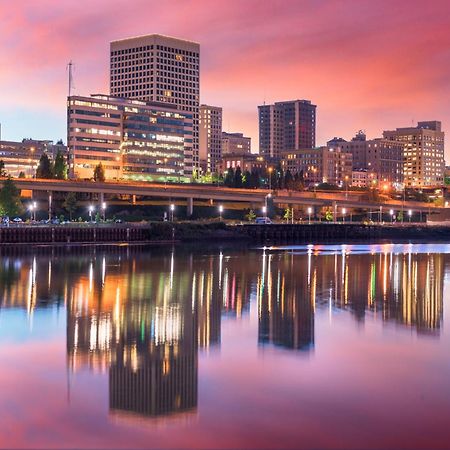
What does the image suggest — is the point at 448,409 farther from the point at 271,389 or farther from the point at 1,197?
the point at 1,197

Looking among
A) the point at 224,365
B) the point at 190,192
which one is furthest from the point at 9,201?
the point at 224,365

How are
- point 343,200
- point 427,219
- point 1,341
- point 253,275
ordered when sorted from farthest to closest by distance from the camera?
point 427,219 → point 343,200 → point 253,275 → point 1,341

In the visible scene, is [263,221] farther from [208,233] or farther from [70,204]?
[70,204]

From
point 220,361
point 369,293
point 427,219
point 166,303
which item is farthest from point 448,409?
point 427,219

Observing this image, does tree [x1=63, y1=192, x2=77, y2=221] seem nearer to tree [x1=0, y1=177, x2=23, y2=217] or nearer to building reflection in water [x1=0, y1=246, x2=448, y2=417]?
tree [x1=0, y1=177, x2=23, y2=217]

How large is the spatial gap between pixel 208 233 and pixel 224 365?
315 ft

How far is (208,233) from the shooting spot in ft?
402

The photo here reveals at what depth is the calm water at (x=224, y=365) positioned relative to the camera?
780 inches

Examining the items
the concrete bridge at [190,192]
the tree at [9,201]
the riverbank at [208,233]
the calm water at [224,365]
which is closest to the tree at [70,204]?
the concrete bridge at [190,192]

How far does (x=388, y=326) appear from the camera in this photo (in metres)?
35.0

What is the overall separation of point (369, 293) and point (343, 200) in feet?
444

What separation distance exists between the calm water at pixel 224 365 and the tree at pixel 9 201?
232 ft

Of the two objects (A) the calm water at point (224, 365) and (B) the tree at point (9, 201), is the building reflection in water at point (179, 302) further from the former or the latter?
(B) the tree at point (9, 201)

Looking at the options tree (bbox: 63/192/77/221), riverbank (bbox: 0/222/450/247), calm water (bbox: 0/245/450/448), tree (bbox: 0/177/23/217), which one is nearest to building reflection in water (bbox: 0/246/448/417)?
calm water (bbox: 0/245/450/448)
